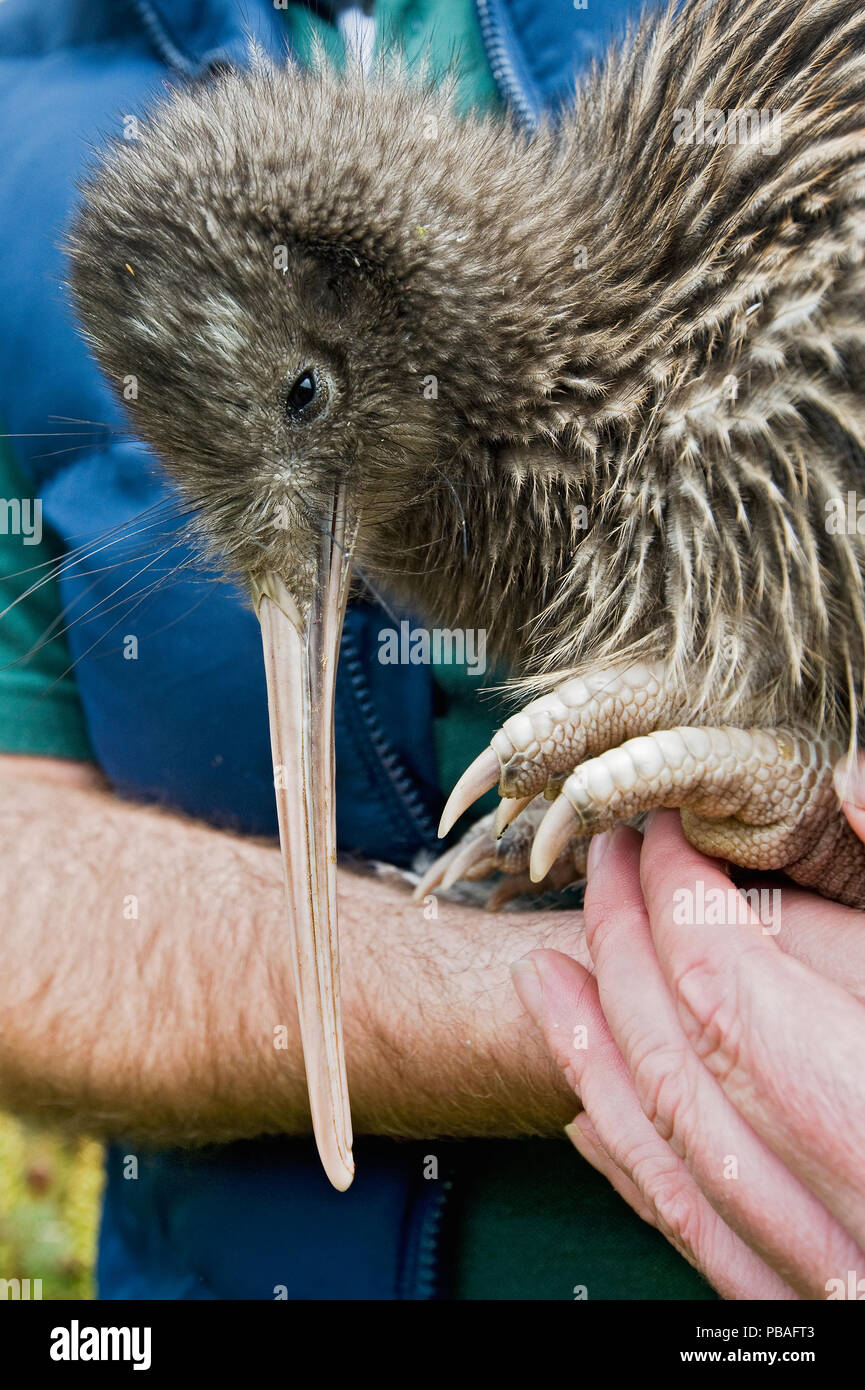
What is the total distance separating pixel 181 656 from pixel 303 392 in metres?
0.51

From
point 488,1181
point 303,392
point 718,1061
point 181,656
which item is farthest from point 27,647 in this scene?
point 718,1061

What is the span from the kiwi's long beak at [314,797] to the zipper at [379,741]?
27 cm

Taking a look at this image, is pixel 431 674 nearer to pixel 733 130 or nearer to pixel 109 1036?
pixel 109 1036

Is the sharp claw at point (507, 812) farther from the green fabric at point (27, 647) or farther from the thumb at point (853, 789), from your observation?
the green fabric at point (27, 647)

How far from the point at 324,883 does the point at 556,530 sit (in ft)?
1.45

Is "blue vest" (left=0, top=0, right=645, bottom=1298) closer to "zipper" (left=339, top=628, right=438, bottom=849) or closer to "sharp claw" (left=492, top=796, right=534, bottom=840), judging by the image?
"zipper" (left=339, top=628, right=438, bottom=849)

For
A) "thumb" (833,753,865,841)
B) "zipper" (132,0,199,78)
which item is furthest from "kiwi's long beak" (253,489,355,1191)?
"zipper" (132,0,199,78)

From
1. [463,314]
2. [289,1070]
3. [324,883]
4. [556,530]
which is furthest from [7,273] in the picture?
[289,1070]

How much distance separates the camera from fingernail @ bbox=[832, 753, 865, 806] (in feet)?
3.21

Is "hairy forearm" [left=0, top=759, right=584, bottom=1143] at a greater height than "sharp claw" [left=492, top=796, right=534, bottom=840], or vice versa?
"sharp claw" [left=492, top=796, right=534, bottom=840]

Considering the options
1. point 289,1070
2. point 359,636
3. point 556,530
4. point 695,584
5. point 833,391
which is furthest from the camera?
point 359,636

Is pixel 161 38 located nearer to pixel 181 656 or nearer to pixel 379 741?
pixel 181 656

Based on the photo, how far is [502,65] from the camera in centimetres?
148

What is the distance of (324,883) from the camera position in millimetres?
1102
